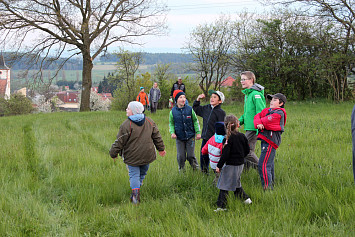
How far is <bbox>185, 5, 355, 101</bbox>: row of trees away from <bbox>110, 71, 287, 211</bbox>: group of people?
14.8m

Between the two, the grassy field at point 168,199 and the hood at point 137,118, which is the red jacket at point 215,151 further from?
the hood at point 137,118

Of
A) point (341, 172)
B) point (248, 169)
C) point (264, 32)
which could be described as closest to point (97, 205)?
point (248, 169)

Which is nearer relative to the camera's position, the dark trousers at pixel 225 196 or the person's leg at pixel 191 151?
the dark trousers at pixel 225 196

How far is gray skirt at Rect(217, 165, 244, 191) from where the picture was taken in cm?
442

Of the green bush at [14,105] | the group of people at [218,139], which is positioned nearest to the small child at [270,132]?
the group of people at [218,139]

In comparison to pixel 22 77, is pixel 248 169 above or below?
below

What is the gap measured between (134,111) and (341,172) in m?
3.52

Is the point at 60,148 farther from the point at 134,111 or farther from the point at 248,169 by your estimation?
the point at 248,169

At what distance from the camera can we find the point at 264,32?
22500 mm

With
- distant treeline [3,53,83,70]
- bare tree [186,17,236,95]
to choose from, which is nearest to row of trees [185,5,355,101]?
bare tree [186,17,236,95]

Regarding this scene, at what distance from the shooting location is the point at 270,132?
493 centimetres

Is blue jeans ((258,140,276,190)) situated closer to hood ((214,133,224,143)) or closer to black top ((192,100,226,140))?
hood ((214,133,224,143))

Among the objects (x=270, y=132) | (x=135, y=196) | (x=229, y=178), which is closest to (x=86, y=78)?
(x=135, y=196)

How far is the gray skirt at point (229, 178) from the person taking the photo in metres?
4.42
